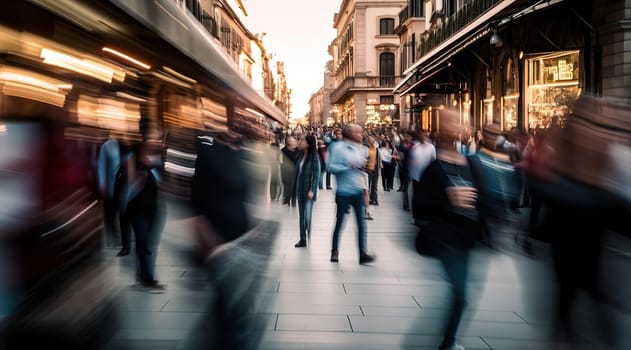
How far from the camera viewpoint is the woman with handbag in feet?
15.4

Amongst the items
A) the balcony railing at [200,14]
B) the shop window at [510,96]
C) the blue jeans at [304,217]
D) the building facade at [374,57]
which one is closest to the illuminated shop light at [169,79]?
the blue jeans at [304,217]

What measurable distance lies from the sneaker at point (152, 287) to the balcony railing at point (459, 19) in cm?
1500

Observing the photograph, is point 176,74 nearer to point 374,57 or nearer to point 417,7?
point 417,7

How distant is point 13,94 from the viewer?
3924 mm

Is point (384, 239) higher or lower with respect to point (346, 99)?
lower

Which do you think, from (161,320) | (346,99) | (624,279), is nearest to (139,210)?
(161,320)

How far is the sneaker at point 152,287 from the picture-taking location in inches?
262

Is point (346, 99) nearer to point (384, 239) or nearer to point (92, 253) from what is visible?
point (384, 239)

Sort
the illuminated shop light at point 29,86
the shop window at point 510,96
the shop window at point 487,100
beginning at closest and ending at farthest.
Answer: the illuminated shop light at point 29,86, the shop window at point 510,96, the shop window at point 487,100

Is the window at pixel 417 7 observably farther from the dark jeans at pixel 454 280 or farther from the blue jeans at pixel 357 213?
the dark jeans at pixel 454 280

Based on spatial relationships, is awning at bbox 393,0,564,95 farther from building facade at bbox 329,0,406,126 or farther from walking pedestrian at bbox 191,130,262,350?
building facade at bbox 329,0,406,126

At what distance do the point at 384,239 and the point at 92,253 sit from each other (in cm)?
605

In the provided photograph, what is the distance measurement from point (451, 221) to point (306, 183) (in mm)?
5275

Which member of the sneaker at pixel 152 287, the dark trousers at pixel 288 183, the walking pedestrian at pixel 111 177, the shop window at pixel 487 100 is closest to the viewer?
the sneaker at pixel 152 287
